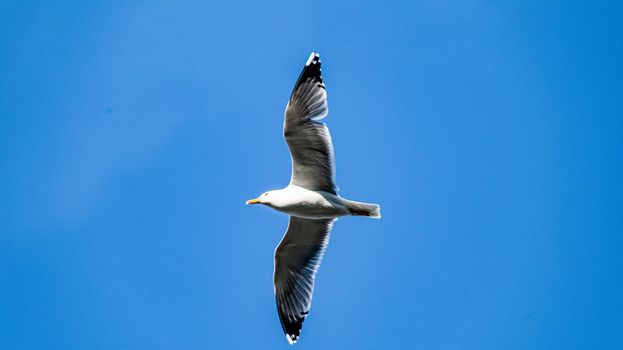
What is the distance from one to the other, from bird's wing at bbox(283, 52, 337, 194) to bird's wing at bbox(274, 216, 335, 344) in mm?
982

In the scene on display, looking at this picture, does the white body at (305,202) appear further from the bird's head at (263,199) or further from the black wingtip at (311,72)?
the black wingtip at (311,72)

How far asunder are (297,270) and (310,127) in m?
2.11

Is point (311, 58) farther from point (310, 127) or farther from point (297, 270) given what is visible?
point (297, 270)

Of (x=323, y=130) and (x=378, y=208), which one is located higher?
(x=323, y=130)

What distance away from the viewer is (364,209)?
10352 mm

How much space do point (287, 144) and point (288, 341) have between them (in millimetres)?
2694

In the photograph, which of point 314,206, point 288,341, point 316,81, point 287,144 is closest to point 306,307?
point 288,341

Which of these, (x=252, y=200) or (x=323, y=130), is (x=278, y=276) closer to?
(x=252, y=200)

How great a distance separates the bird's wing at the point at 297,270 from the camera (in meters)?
11.0

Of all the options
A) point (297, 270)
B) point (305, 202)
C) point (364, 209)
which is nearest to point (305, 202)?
point (305, 202)

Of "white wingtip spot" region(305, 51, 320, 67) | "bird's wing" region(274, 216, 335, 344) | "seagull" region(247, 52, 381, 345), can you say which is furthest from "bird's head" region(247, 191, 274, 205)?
"white wingtip spot" region(305, 51, 320, 67)

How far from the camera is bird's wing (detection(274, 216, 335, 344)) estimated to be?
11.0 metres

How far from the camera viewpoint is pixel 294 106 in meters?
10.0

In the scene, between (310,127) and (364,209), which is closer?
(310,127)
